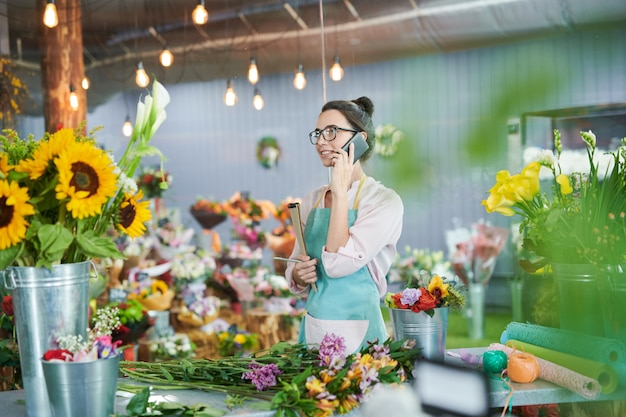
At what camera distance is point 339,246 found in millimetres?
2492

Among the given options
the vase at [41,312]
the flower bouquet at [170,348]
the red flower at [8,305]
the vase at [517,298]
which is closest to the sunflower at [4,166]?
the vase at [41,312]

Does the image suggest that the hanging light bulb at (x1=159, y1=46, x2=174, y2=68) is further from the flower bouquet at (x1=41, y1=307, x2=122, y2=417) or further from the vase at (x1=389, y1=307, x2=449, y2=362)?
the flower bouquet at (x1=41, y1=307, x2=122, y2=417)

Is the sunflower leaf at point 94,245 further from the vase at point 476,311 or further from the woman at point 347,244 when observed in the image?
the vase at point 476,311

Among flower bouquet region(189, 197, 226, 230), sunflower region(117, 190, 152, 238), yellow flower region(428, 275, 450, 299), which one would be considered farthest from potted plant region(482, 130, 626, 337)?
flower bouquet region(189, 197, 226, 230)

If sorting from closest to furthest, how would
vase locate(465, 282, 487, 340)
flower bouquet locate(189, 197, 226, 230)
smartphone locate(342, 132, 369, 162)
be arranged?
smartphone locate(342, 132, 369, 162) → vase locate(465, 282, 487, 340) → flower bouquet locate(189, 197, 226, 230)

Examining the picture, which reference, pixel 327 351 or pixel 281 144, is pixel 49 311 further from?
pixel 281 144

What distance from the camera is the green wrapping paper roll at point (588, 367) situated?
1775mm

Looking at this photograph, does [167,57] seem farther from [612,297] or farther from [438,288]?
[612,297]

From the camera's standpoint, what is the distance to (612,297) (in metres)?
1.90

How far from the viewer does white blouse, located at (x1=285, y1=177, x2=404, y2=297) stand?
2.46 m

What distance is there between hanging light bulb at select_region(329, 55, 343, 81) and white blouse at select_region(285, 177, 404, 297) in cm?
387

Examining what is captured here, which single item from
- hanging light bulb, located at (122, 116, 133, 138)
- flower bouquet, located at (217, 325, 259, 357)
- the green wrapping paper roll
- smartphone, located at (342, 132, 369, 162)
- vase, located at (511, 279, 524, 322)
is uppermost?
hanging light bulb, located at (122, 116, 133, 138)

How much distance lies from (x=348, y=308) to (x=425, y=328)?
618mm

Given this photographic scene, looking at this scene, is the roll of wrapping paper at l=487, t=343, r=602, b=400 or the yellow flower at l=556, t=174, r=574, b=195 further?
the yellow flower at l=556, t=174, r=574, b=195
